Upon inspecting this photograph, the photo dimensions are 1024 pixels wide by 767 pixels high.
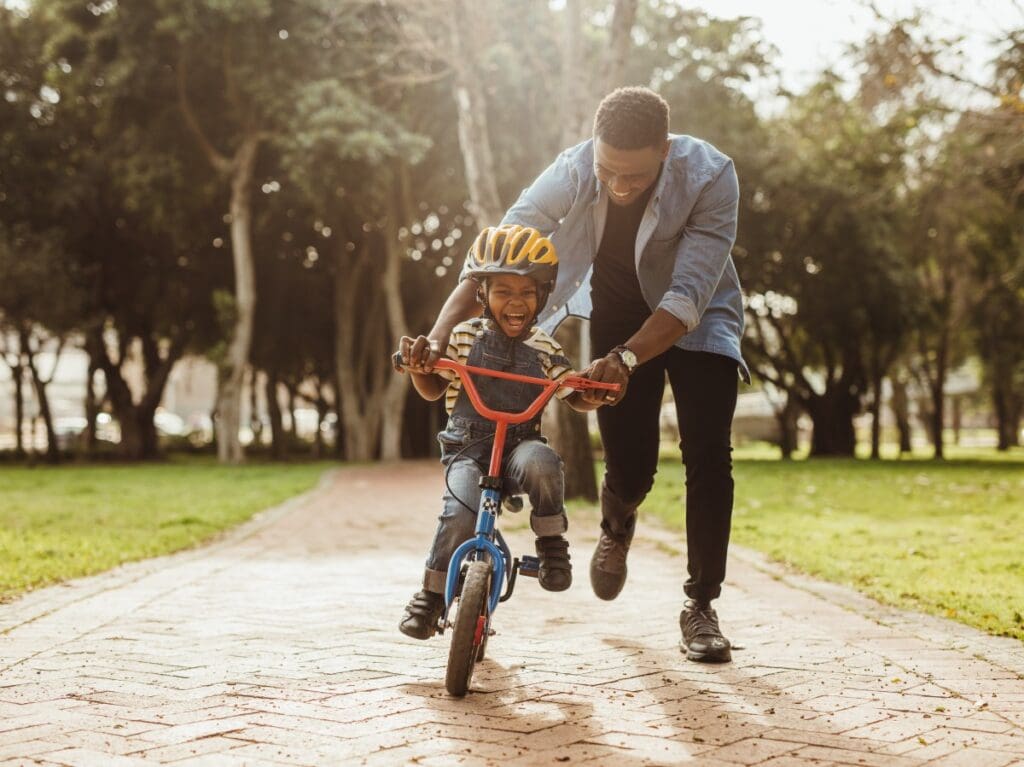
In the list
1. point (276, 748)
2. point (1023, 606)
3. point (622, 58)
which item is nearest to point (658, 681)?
point (276, 748)

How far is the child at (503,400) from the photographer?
3969 millimetres

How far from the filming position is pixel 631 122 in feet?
13.0

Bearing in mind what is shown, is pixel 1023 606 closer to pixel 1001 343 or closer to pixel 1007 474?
pixel 1007 474

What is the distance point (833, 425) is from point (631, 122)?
1125 inches

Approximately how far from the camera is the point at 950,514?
11922 millimetres

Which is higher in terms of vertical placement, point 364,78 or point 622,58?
point 364,78

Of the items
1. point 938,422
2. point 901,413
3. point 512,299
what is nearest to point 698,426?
point 512,299

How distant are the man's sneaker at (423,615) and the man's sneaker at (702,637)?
1.03 meters

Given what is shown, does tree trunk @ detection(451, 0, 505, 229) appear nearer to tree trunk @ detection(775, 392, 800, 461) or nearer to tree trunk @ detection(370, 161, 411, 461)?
tree trunk @ detection(370, 161, 411, 461)

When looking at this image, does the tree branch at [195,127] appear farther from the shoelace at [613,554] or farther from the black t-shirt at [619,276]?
the shoelace at [613,554]

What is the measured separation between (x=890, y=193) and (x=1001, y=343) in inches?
525

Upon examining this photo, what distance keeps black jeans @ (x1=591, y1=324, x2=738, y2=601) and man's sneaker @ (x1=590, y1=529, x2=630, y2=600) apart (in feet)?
1.46

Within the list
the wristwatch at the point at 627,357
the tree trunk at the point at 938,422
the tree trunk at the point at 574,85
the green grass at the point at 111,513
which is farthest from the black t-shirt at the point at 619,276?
the tree trunk at the point at 938,422

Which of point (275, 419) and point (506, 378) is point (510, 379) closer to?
point (506, 378)
